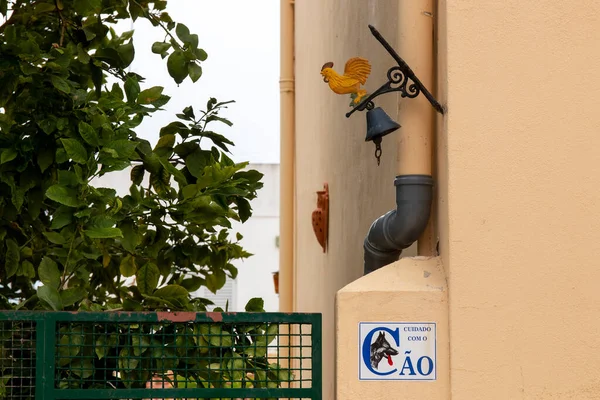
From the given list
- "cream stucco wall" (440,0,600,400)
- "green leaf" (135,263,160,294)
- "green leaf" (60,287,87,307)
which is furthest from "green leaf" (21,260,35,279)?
"cream stucco wall" (440,0,600,400)

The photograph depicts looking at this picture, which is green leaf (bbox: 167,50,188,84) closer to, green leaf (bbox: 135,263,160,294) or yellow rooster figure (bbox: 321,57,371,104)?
green leaf (bbox: 135,263,160,294)

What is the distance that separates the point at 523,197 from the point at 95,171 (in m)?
1.79

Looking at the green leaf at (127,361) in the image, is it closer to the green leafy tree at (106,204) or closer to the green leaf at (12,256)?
the green leafy tree at (106,204)

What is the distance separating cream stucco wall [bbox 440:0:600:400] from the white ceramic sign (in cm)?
11

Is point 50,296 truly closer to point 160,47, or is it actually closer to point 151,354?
point 151,354

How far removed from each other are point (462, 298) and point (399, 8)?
1258mm

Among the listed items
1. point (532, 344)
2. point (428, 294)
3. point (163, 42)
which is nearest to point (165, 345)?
point (428, 294)

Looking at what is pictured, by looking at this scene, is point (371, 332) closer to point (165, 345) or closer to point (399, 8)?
point (165, 345)

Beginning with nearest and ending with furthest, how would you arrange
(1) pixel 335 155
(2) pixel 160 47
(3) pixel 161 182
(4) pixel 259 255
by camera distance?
1. (3) pixel 161 182
2. (2) pixel 160 47
3. (1) pixel 335 155
4. (4) pixel 259 255

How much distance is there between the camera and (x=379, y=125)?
4031 millimetres

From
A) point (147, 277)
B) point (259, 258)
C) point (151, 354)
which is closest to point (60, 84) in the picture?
point (147, 277)

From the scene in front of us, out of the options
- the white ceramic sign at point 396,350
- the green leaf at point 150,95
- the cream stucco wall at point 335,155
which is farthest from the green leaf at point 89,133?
the white ceramic sign at point 396,350

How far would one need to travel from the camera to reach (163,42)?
5332 millimetres

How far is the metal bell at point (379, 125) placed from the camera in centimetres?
401
